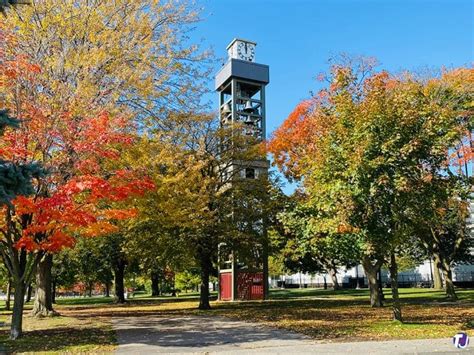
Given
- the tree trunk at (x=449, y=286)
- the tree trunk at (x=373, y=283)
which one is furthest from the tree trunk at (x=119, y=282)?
the tree trunk at (x=449, y=286)

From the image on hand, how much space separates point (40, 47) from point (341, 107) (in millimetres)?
8618

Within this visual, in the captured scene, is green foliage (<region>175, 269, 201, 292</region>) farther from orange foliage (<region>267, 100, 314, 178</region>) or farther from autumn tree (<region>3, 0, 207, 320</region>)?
autumn tree (<region>3, 0, 207, 320</region>)

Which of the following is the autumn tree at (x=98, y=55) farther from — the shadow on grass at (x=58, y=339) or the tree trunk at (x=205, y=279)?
the tree trunk at (x=205, y=279)

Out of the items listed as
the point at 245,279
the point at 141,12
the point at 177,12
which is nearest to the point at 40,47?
the point at 141,12

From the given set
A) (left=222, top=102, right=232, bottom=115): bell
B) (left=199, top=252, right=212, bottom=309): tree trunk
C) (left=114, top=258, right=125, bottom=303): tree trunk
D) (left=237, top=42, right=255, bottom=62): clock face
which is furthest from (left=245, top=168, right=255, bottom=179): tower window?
(left=237, top=42, right=255, bottom=62): clock face

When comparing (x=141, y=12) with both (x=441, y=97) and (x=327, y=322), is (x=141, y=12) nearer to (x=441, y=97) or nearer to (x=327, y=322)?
(x=327, y=322)

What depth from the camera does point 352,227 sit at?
13.6m

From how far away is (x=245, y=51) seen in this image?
144 feet

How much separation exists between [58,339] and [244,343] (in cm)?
528

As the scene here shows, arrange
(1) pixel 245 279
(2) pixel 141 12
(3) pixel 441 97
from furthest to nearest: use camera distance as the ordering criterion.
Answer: (1) pixel 245 279, (3) pixel 441 97, (2) pixel 141 12

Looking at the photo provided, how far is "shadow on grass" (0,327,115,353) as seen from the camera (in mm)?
11758

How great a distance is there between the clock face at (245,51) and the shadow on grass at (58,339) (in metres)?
31.9

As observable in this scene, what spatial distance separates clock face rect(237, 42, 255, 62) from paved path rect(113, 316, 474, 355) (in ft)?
104

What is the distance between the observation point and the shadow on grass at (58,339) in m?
11.8
